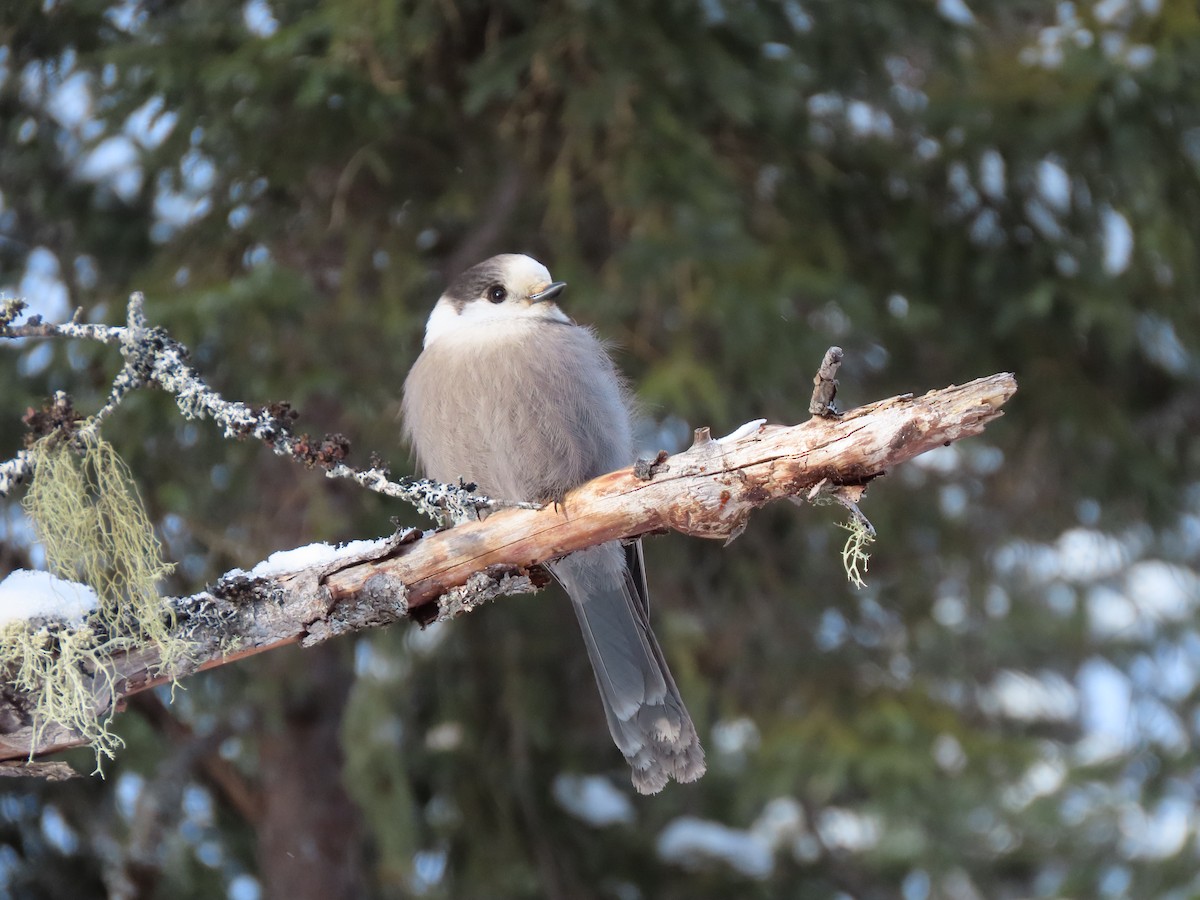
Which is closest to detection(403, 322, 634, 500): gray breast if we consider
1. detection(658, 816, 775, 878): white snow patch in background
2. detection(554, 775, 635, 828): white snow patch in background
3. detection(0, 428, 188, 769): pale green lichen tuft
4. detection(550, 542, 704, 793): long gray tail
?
detection(550, 542, 704, 793): long gray tail

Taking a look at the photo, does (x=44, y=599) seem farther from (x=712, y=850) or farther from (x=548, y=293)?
(x=712, y=850)

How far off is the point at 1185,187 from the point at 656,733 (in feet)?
8.94

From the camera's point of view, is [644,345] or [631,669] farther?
[644,345]

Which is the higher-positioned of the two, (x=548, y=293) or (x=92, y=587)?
(x=92, y=587)

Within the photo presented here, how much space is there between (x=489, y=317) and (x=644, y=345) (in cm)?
85

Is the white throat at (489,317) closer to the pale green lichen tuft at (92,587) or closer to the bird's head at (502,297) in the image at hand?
the bird's head at (502,297)

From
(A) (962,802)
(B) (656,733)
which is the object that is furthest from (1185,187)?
(B) (656,733)

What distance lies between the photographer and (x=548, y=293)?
3719 mm

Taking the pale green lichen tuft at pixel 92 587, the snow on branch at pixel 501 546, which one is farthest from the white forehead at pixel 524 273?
the pale green lichen tuft at pixel 92 587

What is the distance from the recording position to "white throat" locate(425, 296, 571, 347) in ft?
12.4

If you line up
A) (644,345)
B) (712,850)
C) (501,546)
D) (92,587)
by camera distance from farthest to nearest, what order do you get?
(712,850)
(644,345)
(501,546)
(92,587)

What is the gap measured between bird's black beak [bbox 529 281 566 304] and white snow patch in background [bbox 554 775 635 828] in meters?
2.40

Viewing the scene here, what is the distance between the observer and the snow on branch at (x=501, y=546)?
2.28 m

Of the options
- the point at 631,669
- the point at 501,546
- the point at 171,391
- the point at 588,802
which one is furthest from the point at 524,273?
the point at 588,802
